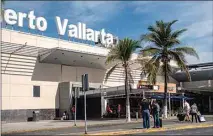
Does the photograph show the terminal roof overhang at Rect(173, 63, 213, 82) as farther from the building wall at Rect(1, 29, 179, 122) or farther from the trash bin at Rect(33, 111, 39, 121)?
the trash bin at Rect(33, 111, 39, 121)

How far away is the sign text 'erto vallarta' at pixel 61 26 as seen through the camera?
38013 millimetres

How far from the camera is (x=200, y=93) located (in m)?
50.8

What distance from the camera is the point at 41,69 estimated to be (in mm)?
41000

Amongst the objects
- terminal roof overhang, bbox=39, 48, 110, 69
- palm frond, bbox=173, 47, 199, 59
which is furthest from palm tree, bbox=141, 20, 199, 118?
terminal roof overhang, bbox=39, 48, 110, 69

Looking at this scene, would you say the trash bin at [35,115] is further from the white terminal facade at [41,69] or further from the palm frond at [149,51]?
the palm frond at [149,51]

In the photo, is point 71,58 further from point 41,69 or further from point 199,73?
point 199,73

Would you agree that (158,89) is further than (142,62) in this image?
Yes

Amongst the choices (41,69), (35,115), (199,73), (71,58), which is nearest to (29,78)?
(41,69)

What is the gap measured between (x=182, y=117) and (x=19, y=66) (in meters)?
17.7

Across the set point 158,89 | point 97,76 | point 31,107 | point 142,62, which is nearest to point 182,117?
point 142,62

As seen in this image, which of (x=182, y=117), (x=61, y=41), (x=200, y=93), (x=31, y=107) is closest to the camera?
(x=182, y=117)

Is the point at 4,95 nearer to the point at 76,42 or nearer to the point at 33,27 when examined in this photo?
the point at 33,27

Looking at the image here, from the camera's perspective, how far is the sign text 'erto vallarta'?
38013mm

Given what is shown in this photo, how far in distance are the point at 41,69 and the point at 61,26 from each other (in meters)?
5.18
